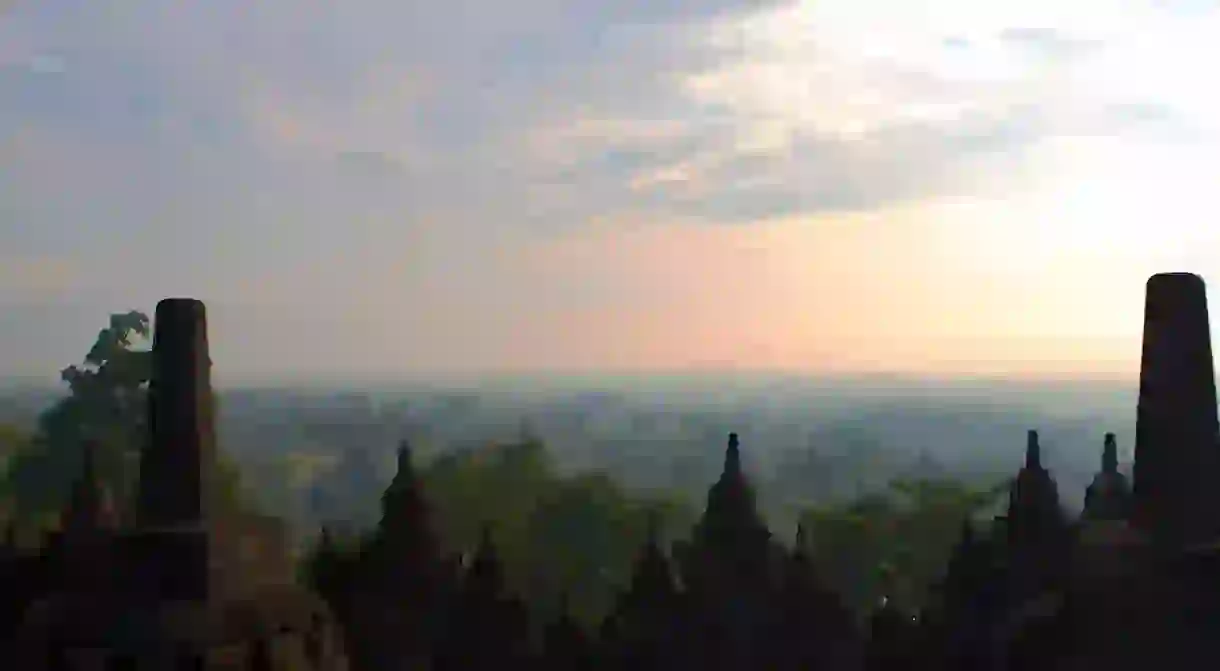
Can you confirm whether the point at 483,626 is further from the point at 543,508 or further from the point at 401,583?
the point at 543,508

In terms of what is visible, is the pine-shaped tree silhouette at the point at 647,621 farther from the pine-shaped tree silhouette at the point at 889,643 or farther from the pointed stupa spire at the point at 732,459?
the pine-shaped tree silhouette at the point at 889,643

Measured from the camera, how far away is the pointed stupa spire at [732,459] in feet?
47.9

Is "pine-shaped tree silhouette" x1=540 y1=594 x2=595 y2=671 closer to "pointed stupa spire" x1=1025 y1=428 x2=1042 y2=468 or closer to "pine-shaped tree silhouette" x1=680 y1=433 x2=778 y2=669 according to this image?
"pine-shaped tree silhouette" x1=680 y1=433 x2=778 y2=669

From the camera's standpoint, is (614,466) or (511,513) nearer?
(511,513)

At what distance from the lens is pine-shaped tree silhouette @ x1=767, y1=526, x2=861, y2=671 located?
47.0ft

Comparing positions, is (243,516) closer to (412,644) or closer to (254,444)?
(412,644)

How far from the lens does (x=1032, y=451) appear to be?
45.8 feet

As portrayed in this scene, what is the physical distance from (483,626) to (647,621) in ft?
7.29

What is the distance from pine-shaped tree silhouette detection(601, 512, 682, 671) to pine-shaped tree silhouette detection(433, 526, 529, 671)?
1368 millimetres

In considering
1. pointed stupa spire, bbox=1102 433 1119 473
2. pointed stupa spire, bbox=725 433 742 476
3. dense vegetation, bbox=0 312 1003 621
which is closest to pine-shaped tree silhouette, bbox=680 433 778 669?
pointed stupa spire, bbox=725 433 742 476

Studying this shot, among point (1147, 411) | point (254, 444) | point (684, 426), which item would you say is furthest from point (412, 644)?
point (684, 426)

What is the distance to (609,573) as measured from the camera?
34312 millimetres

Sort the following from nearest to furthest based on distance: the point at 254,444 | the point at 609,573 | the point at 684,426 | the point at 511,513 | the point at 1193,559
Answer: the point at 1193,559 < the point at 609,573 < the point at 511,513 < the point at 254,444 < the point at 684,426

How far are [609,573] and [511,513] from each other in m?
6.36
